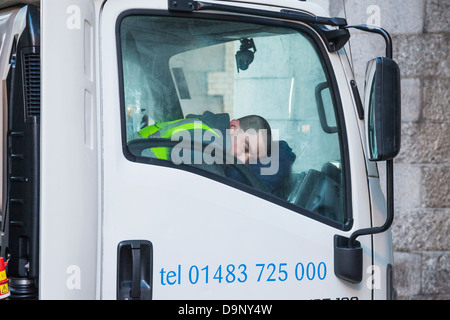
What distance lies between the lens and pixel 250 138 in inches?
93.0

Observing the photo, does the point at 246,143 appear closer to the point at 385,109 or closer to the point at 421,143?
the point at 385,109

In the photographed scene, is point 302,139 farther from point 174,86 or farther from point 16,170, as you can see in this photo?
point 16,170

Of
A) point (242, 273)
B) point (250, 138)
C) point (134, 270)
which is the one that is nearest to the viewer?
point (134, 270)

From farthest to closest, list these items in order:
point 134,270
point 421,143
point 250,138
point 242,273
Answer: point 421,143
point 250,138
point 242,273
point 134,270

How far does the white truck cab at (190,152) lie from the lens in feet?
6.81

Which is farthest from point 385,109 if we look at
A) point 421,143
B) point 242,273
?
point 421,143

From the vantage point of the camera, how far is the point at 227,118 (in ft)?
7.64

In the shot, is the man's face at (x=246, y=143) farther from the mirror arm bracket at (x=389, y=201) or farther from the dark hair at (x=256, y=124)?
the mirror arm bracket at (x=389, y=201)

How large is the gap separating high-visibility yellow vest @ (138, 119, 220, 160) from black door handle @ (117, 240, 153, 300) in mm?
328

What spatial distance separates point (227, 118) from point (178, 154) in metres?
0.23

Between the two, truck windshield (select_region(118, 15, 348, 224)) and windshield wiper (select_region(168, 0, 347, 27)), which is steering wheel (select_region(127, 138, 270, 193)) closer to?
truck windshield (select_region(118, 15, 348, 224))

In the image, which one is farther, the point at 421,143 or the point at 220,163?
the point at 421,143

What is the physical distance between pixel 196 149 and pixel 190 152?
0.09 feet

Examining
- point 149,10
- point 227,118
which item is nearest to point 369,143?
point 227,118
